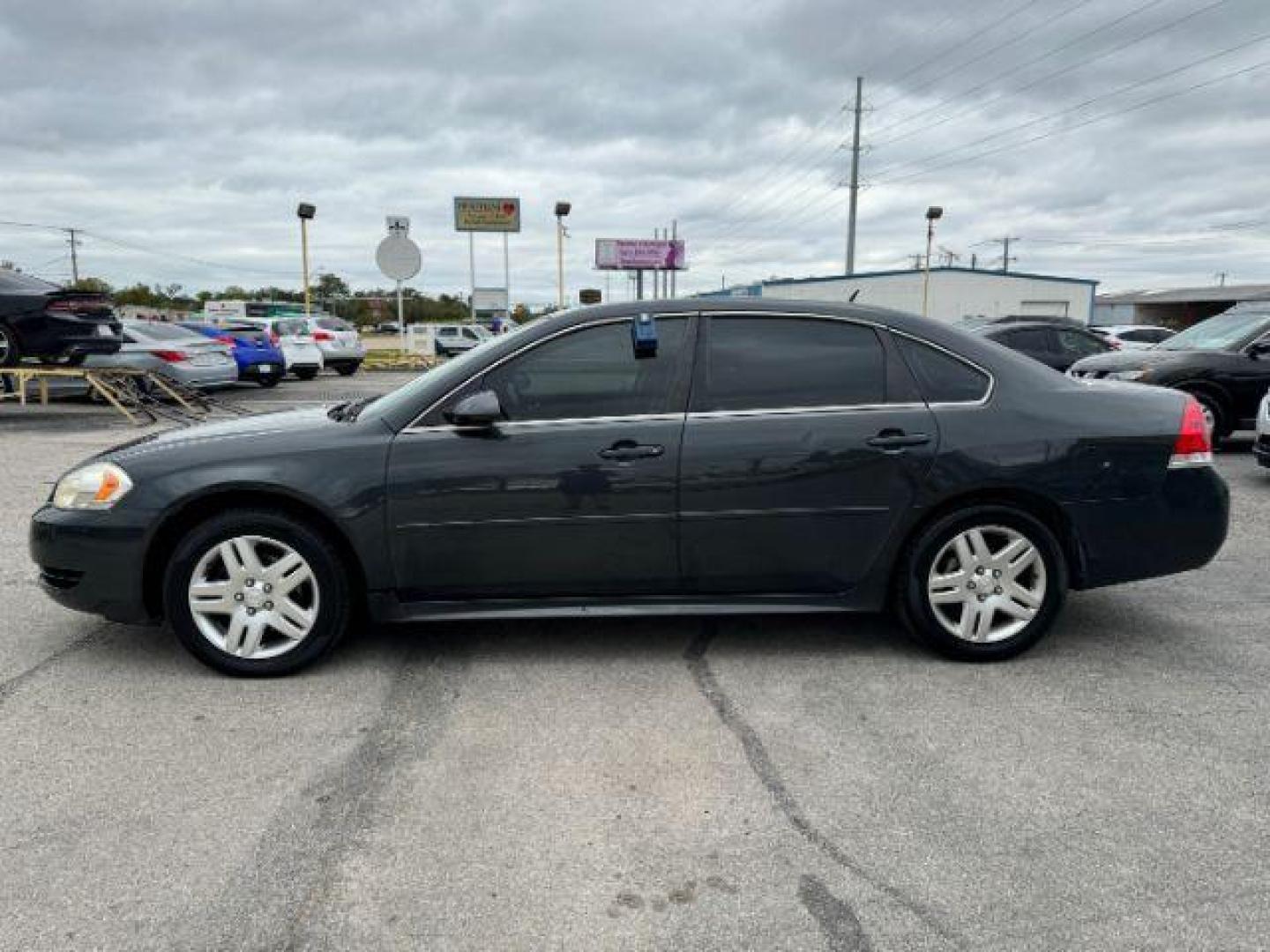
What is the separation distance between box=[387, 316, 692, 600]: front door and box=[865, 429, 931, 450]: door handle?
0.82 m

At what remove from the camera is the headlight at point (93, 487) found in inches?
148

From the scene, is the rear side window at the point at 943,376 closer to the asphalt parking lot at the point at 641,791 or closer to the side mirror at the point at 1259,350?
the asphalt parking lot at the point at 641,791

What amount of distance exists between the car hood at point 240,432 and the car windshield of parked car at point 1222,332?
972 cm

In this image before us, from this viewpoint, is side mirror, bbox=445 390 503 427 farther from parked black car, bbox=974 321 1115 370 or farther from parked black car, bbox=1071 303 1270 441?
parked black car, bbox=974 321 1115 370

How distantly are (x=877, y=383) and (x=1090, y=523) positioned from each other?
1087 millimetres

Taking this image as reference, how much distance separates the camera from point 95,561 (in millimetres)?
3758

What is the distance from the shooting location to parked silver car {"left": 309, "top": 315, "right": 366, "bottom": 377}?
2264 centimetres

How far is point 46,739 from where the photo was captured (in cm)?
328

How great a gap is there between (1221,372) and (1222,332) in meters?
0.82

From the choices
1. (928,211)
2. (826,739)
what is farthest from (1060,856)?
(928,211)

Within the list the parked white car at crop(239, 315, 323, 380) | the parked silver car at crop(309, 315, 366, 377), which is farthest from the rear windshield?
the parked silver car at crop(309, 315, 366, 377)

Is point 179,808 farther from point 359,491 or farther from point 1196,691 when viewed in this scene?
point 1196,691

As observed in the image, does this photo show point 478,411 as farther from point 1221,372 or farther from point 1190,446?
point 1221,372

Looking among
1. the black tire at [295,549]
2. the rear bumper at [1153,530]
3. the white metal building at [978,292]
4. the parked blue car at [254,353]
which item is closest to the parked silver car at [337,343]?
the parked blue car at [254,353]
